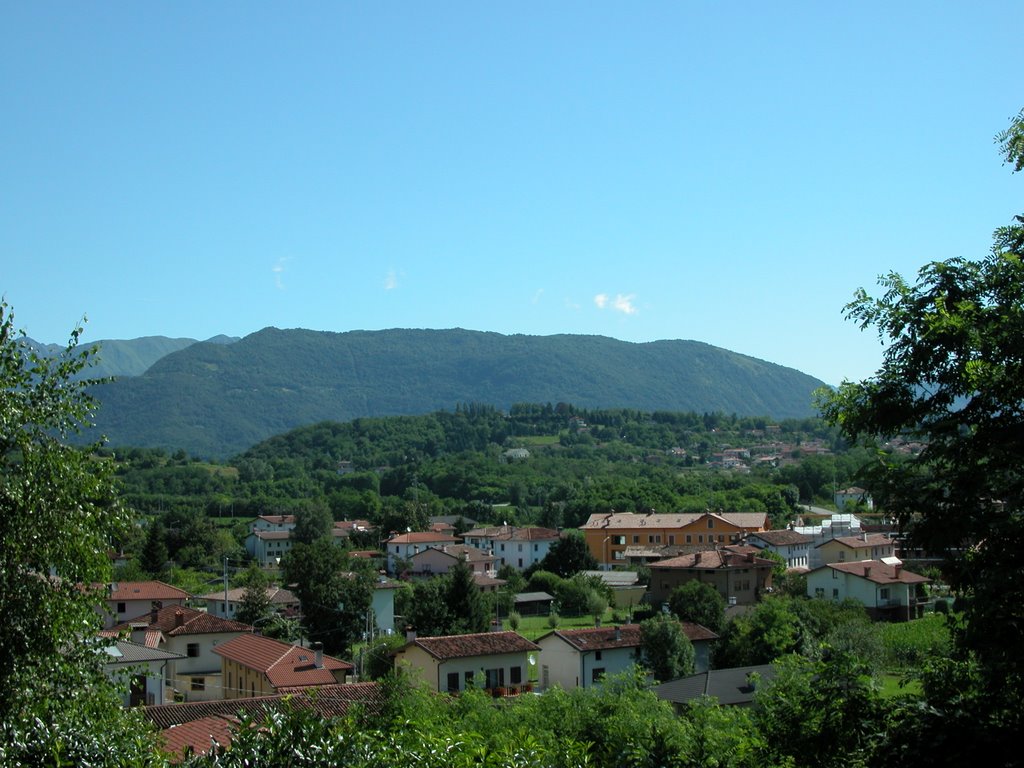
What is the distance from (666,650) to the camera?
3256 centimetres

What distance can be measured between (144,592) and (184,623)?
7.79 metres

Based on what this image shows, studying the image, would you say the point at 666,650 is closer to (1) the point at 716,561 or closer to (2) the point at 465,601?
(2) the point at 465,601

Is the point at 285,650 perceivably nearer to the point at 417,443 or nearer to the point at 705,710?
the point at 705,710

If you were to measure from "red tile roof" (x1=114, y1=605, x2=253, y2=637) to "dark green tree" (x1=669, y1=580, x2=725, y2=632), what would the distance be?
17.4 metres

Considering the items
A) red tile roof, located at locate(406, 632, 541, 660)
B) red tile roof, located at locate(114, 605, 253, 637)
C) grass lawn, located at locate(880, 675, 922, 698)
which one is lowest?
red tile roof, located at locate(114, 605, 253, 637)

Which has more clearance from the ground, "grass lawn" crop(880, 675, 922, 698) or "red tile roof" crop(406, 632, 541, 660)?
"grass lawn" crop(880, 675, 922, 698)

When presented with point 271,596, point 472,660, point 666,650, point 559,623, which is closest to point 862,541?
point 559,623

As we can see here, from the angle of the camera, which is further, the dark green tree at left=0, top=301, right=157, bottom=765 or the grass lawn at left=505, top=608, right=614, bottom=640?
the grass lawn at left=505, top=608, right=614, bottom=640

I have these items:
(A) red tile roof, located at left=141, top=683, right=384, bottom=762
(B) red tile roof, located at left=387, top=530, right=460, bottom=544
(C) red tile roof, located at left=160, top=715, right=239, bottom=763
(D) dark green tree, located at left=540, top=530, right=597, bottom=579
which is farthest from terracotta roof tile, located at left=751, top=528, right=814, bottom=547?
(C) red tile roof, located at left=160, top=715, right=239, bottom=763

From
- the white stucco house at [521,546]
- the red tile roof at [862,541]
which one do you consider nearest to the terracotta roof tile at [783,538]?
the red tile roof at [862,541]

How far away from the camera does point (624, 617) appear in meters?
47.9

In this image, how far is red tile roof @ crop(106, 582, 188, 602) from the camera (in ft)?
135

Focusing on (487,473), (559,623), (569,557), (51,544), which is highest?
(51,544)

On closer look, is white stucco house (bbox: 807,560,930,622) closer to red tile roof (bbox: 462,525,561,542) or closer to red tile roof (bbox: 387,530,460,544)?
red tile roof (bbox: 462,525,561,542)
